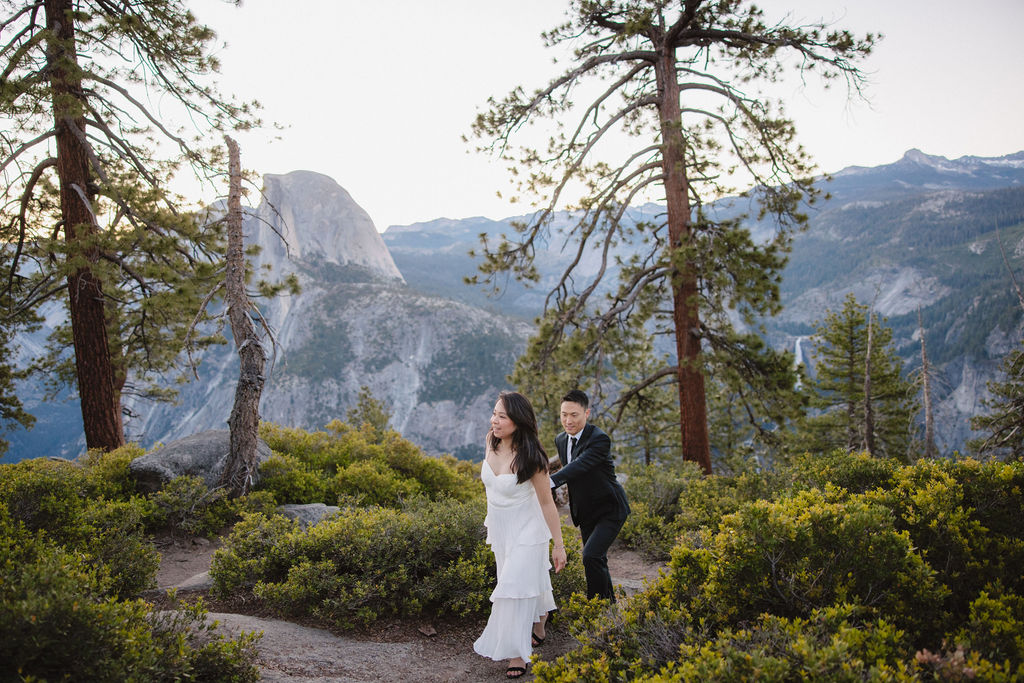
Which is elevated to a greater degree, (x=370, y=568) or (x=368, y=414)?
(x=370, y=568)

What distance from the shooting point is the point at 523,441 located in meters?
3.84

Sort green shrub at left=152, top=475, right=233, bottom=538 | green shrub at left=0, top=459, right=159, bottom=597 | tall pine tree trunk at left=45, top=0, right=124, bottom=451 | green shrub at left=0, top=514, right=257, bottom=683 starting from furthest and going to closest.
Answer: tall pine tree trunk at left=45, top=0, right=124, bottom=451
green shrub at left=152, top=475, right=233, bottom=538
green shrub at left=0, top=459, right=159, bottom=597
green shrub at left=0, top=514, right=257, bottom=683

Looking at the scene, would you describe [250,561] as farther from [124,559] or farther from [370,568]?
[370,568]

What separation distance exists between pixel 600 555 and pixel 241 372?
241 inches

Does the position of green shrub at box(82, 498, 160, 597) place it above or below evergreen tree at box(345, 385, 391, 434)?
above

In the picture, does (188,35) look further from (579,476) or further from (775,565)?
(775,565)

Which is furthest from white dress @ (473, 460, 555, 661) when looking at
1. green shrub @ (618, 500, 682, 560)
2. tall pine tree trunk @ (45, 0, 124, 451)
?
tall pine tree trunk @ (45, 0, 124, 451)

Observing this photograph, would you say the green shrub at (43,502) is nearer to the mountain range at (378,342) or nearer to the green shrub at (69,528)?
the green shrub at (69,528)

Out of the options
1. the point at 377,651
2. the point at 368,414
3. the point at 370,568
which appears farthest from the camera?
the point at 368,414

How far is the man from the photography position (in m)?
4.17

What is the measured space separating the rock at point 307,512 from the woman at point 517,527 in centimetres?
387

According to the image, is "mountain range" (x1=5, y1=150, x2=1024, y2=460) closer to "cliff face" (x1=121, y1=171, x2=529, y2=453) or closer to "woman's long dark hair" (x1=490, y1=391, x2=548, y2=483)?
"cliff face" (x1=121, y1=171, x2=529, y2=453)

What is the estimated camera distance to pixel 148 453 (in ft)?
28.0

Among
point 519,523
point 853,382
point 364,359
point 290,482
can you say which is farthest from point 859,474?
point 364,359
